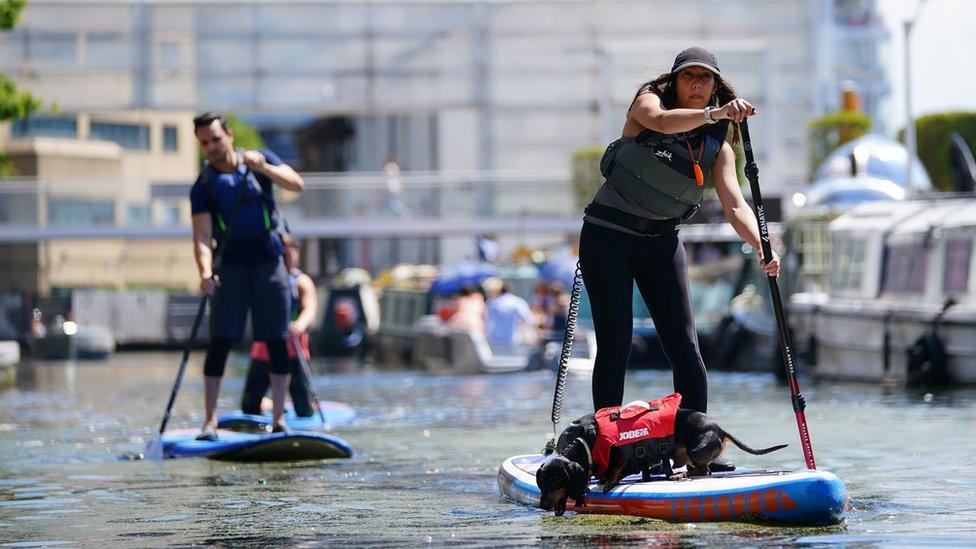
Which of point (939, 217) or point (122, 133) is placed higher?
point (939, 217)

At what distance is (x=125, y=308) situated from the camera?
2095 inches

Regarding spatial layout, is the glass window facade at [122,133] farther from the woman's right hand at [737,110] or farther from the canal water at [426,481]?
the woman's right hand at [737,110]

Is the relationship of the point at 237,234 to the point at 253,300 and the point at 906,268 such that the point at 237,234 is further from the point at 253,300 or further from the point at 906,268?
the point at 906,268

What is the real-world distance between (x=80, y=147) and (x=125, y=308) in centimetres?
1952

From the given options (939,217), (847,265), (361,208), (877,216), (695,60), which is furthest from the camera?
(361,208)

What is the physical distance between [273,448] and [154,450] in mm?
890

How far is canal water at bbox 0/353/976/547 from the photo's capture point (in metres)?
→ 7.61

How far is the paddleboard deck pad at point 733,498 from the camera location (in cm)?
765

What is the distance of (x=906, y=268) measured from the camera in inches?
952

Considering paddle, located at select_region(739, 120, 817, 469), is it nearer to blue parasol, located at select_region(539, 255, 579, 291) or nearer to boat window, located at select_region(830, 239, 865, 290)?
boat window, located at select_region(830, 239, 865, 290)

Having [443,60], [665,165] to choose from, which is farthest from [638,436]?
[443,60]

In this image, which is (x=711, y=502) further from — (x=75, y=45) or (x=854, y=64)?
(x=854, y=64)

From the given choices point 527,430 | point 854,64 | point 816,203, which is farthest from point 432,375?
point 854,64

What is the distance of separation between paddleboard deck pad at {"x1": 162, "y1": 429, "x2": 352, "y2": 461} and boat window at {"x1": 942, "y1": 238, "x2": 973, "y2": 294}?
11959mm
